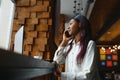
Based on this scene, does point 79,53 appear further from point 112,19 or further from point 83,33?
point 112,19

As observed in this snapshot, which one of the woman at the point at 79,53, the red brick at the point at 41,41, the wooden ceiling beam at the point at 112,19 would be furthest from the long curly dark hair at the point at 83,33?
the wooden ceiling beam at the point at 112,19

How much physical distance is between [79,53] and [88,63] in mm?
121

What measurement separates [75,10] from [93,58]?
493cm

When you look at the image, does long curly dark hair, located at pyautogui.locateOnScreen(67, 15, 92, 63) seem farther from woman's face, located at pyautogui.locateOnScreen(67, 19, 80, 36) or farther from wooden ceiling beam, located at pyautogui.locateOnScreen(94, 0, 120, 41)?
wooden ceiling beam, located at pyautogui.locateOnScreen(94, 0, 120, 41)

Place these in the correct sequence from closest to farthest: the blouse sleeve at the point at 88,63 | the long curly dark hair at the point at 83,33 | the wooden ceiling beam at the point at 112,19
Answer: the blouse sleeve at the point at 88,63, the long curly dark hair at the point at 83,33, the wooden ceiling beam at the point at 112,19

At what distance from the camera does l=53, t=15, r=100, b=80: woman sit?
1.47 m

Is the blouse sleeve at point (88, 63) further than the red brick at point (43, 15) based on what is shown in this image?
No

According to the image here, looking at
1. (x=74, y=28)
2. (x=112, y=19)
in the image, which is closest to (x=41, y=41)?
(x=74, y=28)

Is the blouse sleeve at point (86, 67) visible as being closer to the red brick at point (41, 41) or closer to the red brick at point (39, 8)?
the red brick at point (41, 41)

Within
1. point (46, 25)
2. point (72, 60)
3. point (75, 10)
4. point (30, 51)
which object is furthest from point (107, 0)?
point (72, 60)

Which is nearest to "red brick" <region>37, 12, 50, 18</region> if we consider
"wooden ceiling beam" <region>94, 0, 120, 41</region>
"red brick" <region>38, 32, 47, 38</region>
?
"red brick" <region>38, 32, 47, 38</region>

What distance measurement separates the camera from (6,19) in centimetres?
255

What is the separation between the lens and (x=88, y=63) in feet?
4.89

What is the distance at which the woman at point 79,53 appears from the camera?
4.82 ft
